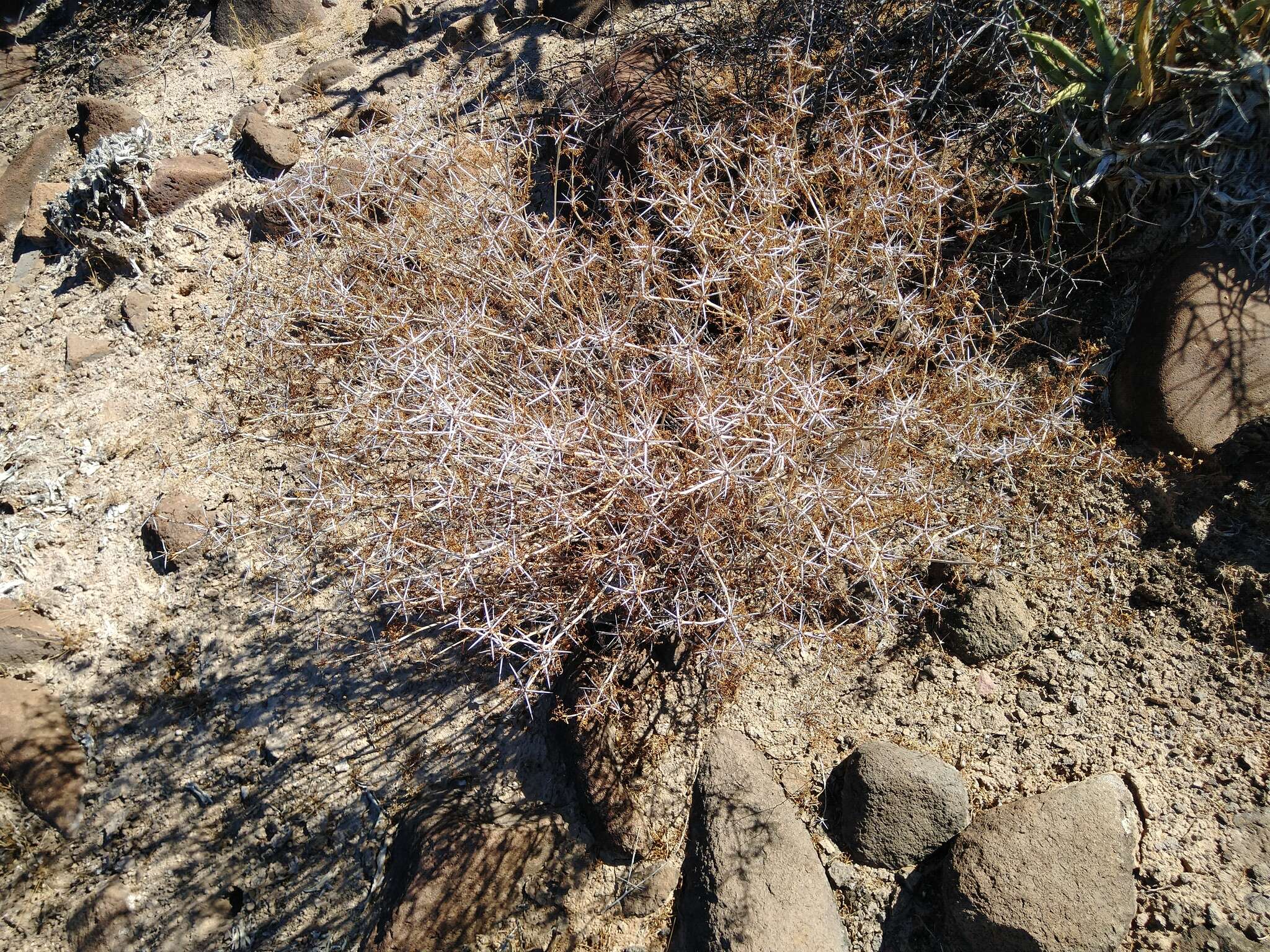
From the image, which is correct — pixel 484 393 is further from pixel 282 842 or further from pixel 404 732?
pixel 282 842

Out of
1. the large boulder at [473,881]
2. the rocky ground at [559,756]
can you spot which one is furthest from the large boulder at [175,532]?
the large boulder at [473,881]

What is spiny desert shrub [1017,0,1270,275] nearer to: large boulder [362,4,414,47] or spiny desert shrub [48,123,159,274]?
large boulder [362,4,414,47]

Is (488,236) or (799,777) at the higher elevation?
(488,236)

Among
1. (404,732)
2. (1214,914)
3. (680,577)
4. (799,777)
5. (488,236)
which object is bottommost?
(1214,914)

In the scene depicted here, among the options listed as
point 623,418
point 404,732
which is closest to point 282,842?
point 404,732

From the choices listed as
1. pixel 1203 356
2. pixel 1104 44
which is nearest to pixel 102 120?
pixel 1104 44

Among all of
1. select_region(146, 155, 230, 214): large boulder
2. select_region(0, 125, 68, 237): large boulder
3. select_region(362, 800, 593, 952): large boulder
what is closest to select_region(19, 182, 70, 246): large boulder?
select_region(0, 125, 68, 237): large boulder

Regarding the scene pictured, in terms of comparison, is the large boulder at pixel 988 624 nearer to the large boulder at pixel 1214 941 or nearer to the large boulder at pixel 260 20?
the large boulder at pixel 1214 941

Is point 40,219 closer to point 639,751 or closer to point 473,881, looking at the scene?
point 473,881
